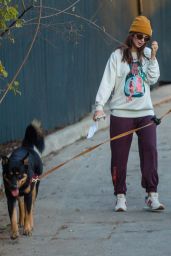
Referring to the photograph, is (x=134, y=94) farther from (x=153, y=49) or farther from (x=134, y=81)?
(x=153, y=49)

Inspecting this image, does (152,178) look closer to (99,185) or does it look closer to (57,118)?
(99,185)

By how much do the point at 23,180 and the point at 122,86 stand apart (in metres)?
1.50

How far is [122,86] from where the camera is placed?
25.4ft

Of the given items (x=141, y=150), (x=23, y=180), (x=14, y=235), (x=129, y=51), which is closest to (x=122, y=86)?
(x=129, y=51)

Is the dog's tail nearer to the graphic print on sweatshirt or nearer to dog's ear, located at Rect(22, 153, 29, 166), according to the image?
dog's ear, located at Rect(22, 153, 29, 166)

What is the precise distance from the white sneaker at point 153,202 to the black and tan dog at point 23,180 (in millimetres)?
1139

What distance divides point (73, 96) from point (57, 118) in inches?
25.5

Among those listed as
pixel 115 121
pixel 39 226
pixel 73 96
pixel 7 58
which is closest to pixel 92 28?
pixel 73 96

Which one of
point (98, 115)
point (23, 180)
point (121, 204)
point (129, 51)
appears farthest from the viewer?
A: point (121, 204)

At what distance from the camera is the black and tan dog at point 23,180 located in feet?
22.4

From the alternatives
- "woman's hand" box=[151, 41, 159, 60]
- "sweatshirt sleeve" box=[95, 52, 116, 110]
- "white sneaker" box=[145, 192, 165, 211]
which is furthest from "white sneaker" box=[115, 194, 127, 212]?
"woman's hand" box=[151, 41, 159, 60]

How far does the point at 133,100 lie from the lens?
7.72m

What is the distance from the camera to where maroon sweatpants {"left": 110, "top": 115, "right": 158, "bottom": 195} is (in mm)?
7773

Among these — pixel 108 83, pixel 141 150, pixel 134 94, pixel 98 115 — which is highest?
pixel 108 83
